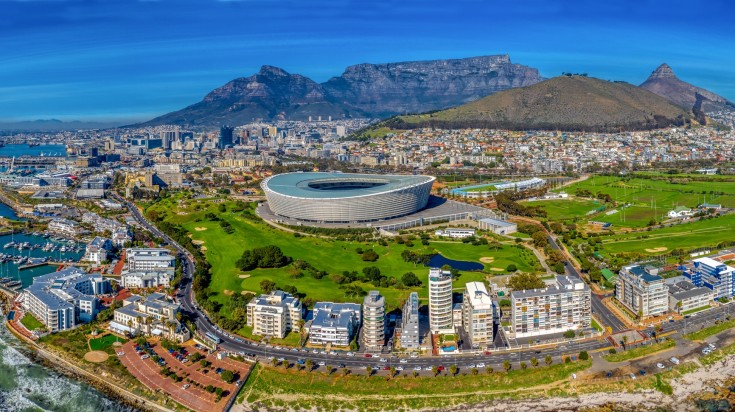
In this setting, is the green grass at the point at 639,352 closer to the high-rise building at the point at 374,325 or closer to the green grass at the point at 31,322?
the high-rise building at the point at 374,325

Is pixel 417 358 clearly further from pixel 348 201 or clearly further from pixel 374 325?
pixel 348 201

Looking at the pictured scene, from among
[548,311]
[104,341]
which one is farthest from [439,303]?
[104,341]

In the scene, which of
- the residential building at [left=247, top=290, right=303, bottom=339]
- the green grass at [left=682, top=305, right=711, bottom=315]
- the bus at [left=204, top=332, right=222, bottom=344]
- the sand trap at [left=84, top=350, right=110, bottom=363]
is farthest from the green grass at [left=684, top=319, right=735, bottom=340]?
the sand trap at [left=84, top=350, right=110, bottom=363]

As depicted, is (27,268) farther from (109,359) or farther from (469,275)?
(469,275)

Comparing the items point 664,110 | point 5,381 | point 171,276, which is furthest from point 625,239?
point 664,110

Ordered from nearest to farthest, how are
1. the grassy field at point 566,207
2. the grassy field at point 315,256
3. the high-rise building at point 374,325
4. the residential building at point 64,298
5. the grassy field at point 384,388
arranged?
the grassy field at point 384,388, the high-rise building at point 374,325, the residential building at point 64,298, the grassy field at point 315,256, the grassy field at point 566,207

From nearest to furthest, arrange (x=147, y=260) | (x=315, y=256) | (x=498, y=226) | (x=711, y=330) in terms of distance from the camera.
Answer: (x=711, y=330) → (x=147, y=260) → (x=315, y=256) → (x=498, y=226)

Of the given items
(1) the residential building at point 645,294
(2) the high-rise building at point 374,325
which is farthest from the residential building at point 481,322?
(1) the residential building at point 645,294
